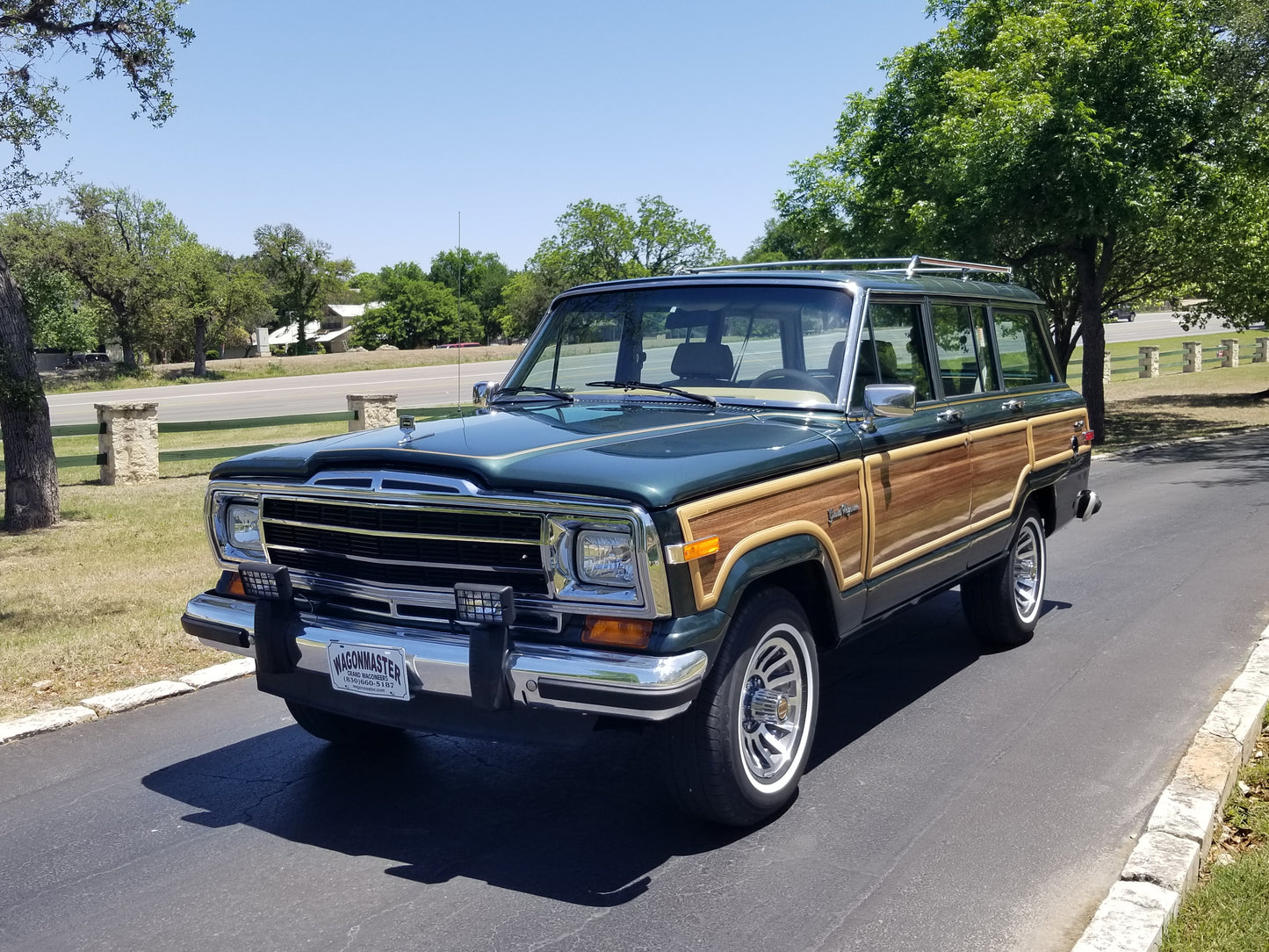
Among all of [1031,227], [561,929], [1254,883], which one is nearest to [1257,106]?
[1031,227]

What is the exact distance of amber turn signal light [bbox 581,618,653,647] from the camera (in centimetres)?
367

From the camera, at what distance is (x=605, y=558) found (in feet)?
12.2

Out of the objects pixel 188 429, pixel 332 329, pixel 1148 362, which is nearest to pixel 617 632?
pixel 188 429

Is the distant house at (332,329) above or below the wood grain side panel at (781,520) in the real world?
above

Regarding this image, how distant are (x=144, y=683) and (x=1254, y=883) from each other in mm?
5446

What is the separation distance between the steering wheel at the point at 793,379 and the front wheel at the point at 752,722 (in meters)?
1.13

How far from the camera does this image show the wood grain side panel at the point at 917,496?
15.9 ft

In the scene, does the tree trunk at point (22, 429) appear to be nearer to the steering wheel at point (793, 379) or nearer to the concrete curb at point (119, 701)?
the concrete curb at point (119, 701)

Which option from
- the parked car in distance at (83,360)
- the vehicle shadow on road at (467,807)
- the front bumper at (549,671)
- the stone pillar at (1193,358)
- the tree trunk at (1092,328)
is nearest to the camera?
the front bumper at (549,671)

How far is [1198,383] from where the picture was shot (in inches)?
1226

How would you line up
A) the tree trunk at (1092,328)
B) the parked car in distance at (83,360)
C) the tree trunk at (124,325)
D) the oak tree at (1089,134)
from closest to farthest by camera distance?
the oak tree at (1089,134) → the tree trunk at (1092,328) → the tree trunk at (124,325) → the parked car in distance at (83,360)

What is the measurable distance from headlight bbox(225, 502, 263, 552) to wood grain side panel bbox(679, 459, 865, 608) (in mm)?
1940

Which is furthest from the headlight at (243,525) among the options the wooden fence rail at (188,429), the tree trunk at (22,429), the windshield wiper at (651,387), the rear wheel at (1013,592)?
the wooden fence rail at (188,429)

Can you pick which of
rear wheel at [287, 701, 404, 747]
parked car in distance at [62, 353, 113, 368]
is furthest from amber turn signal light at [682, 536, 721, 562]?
parked car in distance at [62, 353, 113, 368]
